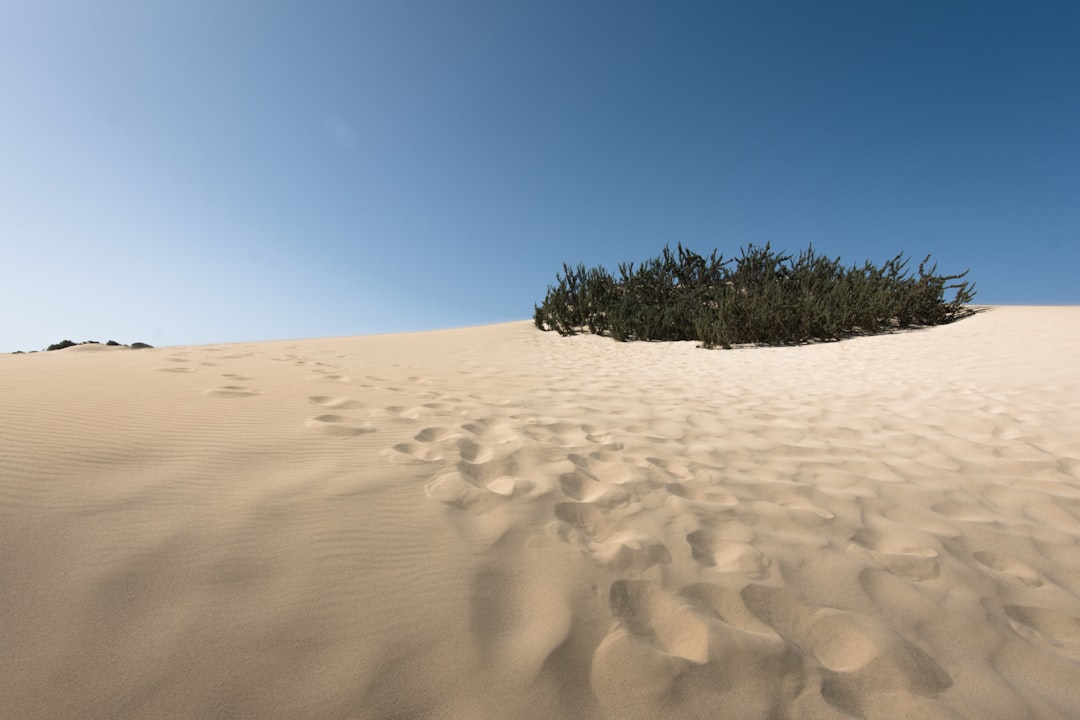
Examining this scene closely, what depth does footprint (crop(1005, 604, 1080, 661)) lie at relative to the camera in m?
1.37

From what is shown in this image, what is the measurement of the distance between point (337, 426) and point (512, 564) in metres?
1.76

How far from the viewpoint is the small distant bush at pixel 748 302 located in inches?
416

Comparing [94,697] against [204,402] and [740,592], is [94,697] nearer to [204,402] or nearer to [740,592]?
[740,592]

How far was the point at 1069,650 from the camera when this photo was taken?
135 cm

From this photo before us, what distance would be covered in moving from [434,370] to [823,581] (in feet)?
16.9

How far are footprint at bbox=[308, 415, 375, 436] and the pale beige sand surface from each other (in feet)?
0.11

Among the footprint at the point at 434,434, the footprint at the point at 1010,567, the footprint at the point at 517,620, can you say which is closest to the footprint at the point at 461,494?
the footprint at the point at 517,620

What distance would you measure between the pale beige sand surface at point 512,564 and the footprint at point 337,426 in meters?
0.03

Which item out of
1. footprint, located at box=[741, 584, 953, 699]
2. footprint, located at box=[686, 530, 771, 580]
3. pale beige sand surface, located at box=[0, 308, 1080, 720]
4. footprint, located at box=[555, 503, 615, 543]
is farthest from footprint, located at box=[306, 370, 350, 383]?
footprint, located at box=[741, 584, 953, 699]

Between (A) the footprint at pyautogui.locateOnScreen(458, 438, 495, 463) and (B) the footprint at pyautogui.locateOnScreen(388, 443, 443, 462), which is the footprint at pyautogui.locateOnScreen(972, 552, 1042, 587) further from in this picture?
(B) the footprint at pyautogui.locateOnScreen(388, 443, 443, 462)

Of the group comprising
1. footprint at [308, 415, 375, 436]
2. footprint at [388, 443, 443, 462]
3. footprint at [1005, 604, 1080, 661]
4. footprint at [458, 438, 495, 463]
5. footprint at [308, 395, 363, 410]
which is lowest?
footprint at [1005, 604, 1080, 661]

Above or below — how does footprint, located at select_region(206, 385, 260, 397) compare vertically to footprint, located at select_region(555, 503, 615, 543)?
above

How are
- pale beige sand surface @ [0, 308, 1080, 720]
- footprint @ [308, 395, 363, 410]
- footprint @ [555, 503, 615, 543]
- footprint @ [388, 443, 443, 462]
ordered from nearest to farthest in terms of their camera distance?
pale beige sand surface @ [0, 308, 1080, 720] < footprint @ [555, 503, 615, 543] < footprint @ [388, 443, 443, 462] < footprint @ [308, 395, 363, 410]

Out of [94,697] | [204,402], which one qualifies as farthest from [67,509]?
[204,402]
